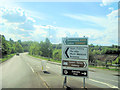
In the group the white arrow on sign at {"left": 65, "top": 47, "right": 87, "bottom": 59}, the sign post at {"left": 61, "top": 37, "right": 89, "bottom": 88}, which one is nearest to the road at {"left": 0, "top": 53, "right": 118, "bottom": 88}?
the sign post at {"left": 61, "top": 37, "right": 89, "bottom": 88}

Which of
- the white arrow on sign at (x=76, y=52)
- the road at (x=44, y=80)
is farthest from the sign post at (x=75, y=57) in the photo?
the road at (x=44, y=80)

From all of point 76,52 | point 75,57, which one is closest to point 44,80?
point 75,57

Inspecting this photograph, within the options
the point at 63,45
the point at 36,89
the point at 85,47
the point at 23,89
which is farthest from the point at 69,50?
the point at 23,89

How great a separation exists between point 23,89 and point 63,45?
341 centimetres

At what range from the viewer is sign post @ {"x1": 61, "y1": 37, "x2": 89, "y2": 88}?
7405mm

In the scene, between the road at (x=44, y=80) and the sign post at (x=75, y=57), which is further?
the road at (x=44, y=80)

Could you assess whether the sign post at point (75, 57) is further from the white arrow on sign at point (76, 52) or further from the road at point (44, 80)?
the road at point (44, 80)

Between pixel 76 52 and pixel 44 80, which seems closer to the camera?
pixel 76 52

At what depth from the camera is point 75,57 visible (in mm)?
7527

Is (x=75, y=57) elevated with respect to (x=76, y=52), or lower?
lower

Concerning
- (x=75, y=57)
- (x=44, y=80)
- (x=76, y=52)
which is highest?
(x=76, y=52)

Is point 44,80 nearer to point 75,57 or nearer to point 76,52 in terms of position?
point 75,57

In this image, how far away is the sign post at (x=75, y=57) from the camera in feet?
24.3

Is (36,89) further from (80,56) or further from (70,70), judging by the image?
(80,56)
